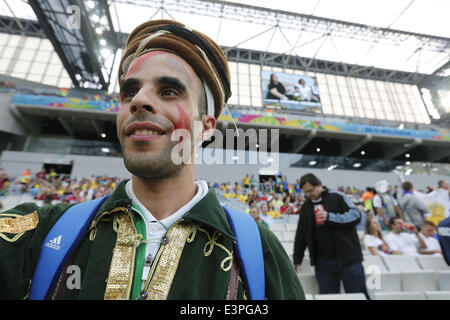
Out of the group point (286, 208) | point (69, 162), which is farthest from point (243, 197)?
point (69, 162)

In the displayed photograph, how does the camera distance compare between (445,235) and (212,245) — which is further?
(445,235)

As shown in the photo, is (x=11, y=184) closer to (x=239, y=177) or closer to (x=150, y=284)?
(x=239, y=177)

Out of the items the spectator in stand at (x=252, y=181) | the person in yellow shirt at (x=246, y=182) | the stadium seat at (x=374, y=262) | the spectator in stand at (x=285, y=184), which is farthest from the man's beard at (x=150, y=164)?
the person in yellow shirt at (x=246, y=182)

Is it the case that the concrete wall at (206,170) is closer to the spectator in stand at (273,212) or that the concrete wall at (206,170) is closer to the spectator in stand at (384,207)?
the spectator in stand at (273,212)

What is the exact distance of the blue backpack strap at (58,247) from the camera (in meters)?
0.74

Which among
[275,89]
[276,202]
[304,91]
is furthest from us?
[304,91]

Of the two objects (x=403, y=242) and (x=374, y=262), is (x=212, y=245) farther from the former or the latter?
(x=403, y=242)

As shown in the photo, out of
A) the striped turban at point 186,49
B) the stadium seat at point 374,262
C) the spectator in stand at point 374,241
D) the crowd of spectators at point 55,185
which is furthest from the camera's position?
the crowd of spectators at point 55,185

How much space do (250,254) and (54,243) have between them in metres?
0.75

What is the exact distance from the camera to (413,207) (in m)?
5.18

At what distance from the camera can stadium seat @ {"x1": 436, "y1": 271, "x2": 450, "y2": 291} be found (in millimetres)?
3047

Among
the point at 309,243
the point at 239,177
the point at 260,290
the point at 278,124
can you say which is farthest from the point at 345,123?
the point at 260,290

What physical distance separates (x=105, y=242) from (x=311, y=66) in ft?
83.8

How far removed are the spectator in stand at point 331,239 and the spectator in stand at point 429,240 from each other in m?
2.83
